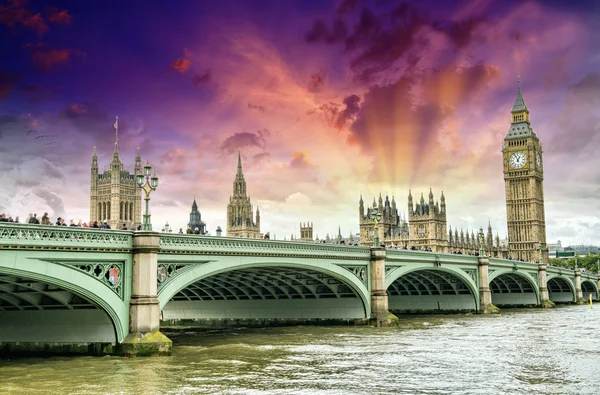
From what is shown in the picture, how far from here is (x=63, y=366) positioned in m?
28.5

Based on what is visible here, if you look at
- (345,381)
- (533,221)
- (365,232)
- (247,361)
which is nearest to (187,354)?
(247,361)

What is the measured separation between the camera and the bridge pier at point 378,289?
49.5 meters

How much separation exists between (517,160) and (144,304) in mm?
152598

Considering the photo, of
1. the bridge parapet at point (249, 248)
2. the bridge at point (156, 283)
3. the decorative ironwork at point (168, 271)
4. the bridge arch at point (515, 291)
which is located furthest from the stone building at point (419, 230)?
the decorative ironwork at point (168, 271)

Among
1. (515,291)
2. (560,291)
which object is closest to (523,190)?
(560,291)

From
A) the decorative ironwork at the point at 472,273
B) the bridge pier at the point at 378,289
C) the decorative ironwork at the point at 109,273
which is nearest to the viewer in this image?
the decorative ironwork at the point at 109,273

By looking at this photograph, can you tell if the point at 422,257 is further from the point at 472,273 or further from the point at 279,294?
the point at 472,273

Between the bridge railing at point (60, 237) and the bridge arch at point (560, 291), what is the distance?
279 ft

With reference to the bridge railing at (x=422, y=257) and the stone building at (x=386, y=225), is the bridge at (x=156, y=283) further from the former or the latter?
the stone building at (x=386, y=225)

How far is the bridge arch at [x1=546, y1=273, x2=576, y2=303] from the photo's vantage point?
10362 cm

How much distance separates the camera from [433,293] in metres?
74.0

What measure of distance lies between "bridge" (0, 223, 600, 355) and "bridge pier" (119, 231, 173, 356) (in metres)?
0.04

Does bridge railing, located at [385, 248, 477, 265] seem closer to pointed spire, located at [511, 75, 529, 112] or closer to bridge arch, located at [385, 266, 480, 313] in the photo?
bridge arch, located at [385, 266, 480, 313]

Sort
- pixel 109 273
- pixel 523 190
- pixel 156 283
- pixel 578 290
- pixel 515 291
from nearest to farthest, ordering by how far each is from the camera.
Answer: pixel 109 273
pixel 156 283
pixel 515 291
pixel 578 290
pixel 523 190
